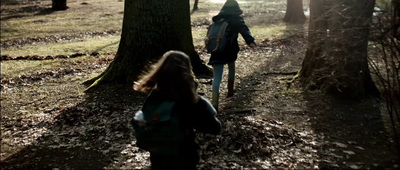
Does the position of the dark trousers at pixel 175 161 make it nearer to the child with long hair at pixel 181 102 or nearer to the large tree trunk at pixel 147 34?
the child with long hair at pixel 181 102

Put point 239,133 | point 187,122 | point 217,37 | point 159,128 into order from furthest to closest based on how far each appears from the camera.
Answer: point 217,37 → point 239,133 → point 187,122 → point 159,128

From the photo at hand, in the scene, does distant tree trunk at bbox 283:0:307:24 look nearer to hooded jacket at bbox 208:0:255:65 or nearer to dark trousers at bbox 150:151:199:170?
hooded jacket at bbox 208:0:255:65

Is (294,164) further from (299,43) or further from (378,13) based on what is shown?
(299,43)

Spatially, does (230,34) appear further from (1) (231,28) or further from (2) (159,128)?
(2) (159,128)

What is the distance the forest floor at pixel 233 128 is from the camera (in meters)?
4.53

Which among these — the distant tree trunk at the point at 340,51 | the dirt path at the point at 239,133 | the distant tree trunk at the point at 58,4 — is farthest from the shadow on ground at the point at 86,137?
the distant tree trunk at the point at 58,4

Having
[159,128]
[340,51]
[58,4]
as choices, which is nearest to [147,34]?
[340,51]

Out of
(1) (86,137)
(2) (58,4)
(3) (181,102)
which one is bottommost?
(1) (86,137)

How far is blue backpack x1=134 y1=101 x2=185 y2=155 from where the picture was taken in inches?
108

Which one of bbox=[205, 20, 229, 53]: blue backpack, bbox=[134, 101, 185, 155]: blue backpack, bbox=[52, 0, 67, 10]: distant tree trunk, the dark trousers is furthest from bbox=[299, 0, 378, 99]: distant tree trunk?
bbox=[52, 0, 67, 10]: distant tree trunk

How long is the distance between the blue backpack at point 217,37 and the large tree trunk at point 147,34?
173 centimetres

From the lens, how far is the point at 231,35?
577 centimetres

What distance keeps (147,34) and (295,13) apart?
41.9 feet

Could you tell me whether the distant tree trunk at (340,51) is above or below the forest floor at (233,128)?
above
